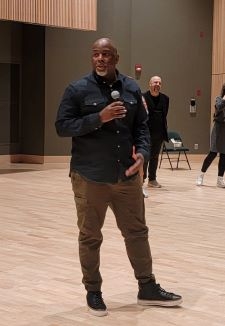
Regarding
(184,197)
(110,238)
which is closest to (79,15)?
(184,197)

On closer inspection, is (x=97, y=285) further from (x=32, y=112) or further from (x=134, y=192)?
(x=32, y=112)

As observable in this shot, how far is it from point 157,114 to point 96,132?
5336 mm

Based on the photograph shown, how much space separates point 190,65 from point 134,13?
1808 mm

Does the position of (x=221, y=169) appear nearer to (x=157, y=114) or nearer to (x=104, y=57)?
(x=157, y=114)

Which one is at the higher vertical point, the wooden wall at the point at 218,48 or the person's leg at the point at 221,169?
the wooden wall at the point at 218,48

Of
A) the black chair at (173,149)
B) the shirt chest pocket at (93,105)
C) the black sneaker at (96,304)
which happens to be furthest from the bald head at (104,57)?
the black chair at (173,149)

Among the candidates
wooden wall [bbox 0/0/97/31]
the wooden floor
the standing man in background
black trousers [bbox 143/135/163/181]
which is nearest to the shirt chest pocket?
the wooden floor

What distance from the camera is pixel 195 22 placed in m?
13.5

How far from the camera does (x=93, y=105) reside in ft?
11.0

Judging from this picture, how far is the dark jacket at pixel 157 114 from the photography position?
28.2ft

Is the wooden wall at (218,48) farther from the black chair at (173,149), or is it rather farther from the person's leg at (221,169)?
the person's leg at (221,169)

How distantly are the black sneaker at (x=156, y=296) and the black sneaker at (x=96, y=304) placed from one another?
0.27 meters

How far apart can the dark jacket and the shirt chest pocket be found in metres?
5.27

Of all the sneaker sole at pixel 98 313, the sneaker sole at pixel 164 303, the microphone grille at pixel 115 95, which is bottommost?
the sneaker sole at pixel 98 313
